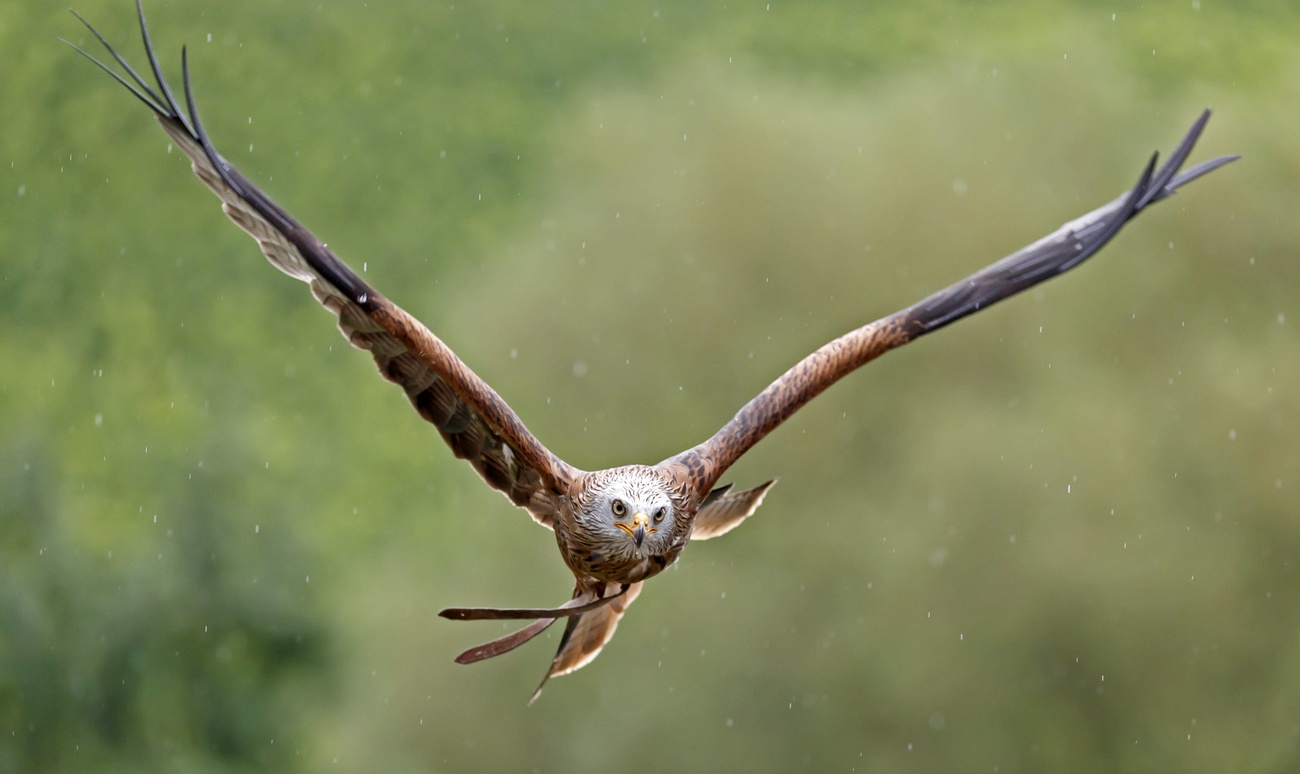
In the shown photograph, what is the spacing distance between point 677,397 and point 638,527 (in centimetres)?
705

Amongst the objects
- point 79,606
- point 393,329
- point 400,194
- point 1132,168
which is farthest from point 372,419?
point 393,329

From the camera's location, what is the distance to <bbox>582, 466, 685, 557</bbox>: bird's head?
15.1 feet

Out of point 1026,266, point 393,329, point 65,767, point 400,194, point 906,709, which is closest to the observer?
point 393,329

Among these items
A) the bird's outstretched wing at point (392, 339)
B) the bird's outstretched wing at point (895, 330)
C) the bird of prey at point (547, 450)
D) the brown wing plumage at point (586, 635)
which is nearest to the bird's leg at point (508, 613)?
the bird of prey at point (547, 450)

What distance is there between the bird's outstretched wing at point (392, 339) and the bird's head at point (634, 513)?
0.26m

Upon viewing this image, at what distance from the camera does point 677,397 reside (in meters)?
11.6

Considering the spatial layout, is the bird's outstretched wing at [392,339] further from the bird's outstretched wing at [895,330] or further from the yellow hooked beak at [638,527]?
the bird's outstretched wing at [895,330]

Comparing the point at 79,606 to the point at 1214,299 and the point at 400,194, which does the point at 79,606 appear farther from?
the point at 1214,299

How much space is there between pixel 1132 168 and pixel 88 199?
9.31 meters

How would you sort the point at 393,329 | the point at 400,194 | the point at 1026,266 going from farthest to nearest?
1. the point at 400,194
2. the point at 1026,266
3. the point at 393,329

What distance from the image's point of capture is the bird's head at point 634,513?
459 cm

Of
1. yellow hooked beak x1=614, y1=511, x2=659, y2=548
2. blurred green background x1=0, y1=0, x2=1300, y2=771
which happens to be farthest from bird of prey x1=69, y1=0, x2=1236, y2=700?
blurred green background x1=0, y1=0, x2=1300, y2=771

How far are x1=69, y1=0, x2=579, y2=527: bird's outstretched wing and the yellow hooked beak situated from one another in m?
0.40

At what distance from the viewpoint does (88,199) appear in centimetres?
1270
